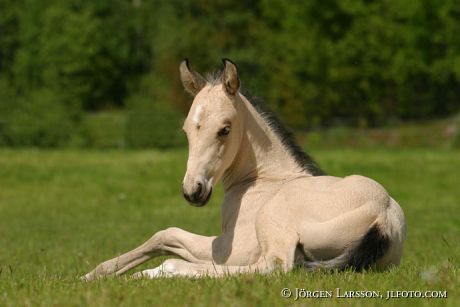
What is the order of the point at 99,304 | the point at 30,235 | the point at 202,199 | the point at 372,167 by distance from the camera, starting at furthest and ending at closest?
the point at 372,167 → the point at 30,235 → the point at 202,199 → the point at 99,304

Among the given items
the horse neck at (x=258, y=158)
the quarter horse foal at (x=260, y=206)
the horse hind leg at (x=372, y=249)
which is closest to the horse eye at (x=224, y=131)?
the quarter horse foal at (x=260, y=206)

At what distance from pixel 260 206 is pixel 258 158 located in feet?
1.94

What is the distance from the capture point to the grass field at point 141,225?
5.37m

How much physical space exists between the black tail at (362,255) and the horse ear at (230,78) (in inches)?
61.1

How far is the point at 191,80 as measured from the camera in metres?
7.35

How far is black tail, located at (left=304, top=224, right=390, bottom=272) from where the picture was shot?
637 centimetres

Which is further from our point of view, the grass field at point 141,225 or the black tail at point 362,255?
the black tail at point 362,255

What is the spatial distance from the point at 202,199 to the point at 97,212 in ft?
49.3

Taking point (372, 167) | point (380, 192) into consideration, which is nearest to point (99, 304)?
point (380, 192)

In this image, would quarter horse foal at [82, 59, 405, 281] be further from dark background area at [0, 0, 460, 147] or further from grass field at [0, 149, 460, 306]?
dark background area at [0, 0, 460, 147]

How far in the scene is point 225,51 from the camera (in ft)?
186

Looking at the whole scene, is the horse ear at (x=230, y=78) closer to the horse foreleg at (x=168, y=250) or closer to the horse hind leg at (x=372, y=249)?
the horse foreleg at (x=168, y=250)

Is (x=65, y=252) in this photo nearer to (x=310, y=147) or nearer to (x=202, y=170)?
(x=202, y=170)

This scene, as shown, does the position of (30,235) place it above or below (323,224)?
below
